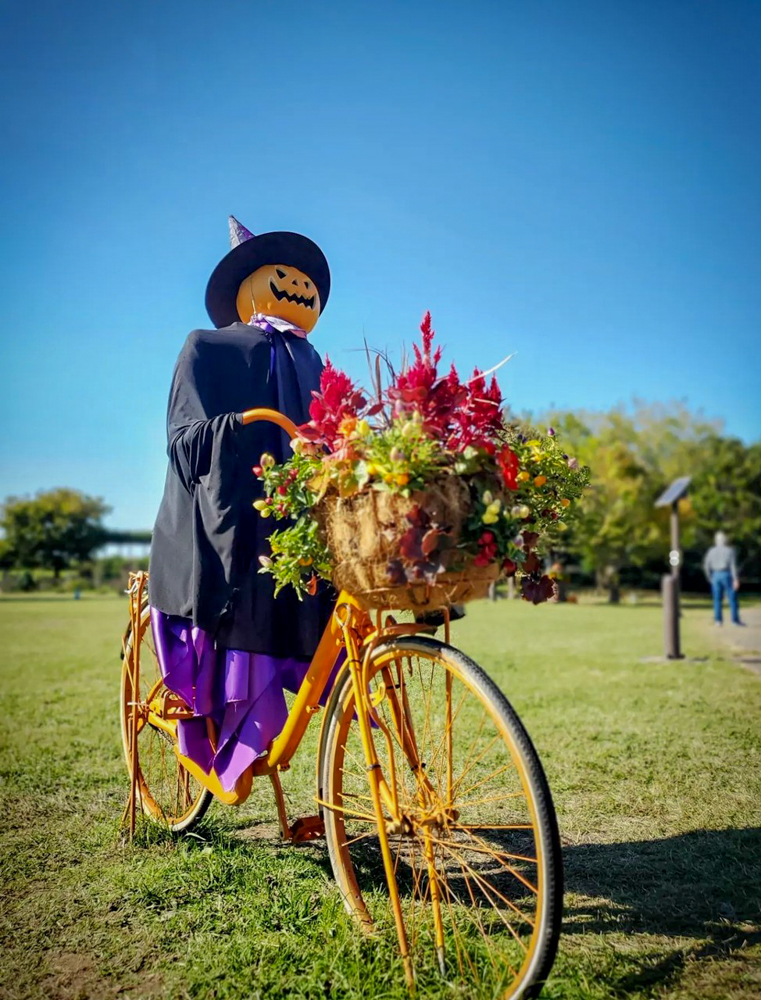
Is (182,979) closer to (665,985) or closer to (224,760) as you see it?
(224,760)

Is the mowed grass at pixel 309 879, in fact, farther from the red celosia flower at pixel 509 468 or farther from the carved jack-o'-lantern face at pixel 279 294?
the carved jack-o'-lantern face at pixel 279 294

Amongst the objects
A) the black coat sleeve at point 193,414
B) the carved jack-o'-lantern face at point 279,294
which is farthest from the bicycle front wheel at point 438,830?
the carved jack-o'-lantern face at point 279,294

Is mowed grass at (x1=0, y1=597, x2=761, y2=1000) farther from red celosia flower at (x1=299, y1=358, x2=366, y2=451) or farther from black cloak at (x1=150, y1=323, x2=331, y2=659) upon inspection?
red celosia flower at (x1=299, y1=358, x2=366, y2=451)

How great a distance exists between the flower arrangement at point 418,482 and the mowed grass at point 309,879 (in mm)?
991

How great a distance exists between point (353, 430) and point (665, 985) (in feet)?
5.85

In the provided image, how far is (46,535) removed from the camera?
61688 mm

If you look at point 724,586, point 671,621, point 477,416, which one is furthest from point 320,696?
point 724,586

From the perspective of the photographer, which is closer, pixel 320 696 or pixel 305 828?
pixel 320 696

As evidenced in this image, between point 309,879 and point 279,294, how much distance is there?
2.40 metres

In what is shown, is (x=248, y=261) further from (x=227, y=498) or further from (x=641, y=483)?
(x=641, y=483)

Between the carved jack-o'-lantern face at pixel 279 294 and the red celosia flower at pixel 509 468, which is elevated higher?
the carved jack-o'-lantern face at pixel 279 294

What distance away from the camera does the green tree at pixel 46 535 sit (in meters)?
61.4

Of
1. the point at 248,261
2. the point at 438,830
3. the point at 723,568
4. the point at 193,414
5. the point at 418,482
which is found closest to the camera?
the point at 418,482

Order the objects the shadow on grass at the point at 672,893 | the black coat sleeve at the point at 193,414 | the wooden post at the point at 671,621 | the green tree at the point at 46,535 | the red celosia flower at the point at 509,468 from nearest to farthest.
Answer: the red celosia flower at the point at 509,468 < the shadow on grass at the point at 672,893 < the black coat sleeve at the point at 193,414 < the wooden post at the point at 671,621 < the green tree at the point at 46,535
